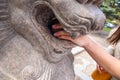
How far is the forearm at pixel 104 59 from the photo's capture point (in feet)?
3.75

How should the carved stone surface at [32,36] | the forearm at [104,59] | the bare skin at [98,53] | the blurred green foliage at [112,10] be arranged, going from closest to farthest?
the carved stone surface at [32,36]
the bare skin at [98,53]
the forearm at [104,59]
the blurred green foliage at [112,10]

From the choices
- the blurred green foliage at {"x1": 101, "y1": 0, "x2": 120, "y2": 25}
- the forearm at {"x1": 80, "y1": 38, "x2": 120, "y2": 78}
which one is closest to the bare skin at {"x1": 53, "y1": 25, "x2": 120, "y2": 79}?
the forearm at {"x1": 80, "y1": 38, "x2": 120, "y2": 78}

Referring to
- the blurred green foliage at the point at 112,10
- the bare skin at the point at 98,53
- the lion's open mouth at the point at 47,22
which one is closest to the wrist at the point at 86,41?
the bare skin at the point at 98,53

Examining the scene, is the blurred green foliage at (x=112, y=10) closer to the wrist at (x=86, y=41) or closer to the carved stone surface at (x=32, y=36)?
the wrist at (x=86, y=41)

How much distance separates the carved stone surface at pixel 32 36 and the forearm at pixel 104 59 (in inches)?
11.2

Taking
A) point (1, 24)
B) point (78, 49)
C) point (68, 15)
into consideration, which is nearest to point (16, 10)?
point (1, 24)

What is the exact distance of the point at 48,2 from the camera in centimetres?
76

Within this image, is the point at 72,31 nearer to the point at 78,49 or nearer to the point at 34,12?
the point at 34,12

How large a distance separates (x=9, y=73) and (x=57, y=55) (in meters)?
0.16

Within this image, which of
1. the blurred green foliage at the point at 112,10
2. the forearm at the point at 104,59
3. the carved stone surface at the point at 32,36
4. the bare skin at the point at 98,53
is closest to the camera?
the carved stone surface at the point at 32,36

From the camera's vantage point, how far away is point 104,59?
1247 millimetres

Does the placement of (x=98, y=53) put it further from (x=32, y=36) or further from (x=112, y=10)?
(x=112, y=10)

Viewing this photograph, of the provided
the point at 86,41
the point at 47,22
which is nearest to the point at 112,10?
the point at 86,41

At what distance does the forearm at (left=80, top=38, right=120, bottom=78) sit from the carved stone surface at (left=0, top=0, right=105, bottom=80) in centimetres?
28
